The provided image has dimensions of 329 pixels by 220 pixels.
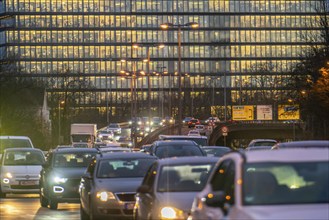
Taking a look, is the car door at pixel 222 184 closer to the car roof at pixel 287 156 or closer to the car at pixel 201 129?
the car roof at pixel 287 156

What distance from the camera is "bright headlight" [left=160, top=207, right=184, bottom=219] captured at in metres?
Answer: 15.0

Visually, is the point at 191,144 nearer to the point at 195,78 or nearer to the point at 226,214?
the point at 226,214

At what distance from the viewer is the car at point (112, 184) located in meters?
20.4

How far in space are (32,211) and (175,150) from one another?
5.67 meters

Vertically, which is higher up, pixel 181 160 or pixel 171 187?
pixel 181 160

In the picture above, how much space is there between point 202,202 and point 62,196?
17.1 m

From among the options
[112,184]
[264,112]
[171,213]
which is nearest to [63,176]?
[112,184]

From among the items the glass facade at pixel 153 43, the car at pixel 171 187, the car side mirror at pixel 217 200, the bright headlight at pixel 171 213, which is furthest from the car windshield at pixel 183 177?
the glass facade at pixel 153 43

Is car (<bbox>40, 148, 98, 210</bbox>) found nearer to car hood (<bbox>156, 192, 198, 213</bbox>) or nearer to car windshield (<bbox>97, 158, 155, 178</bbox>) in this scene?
car windshield (<bbox>97, 158, 155, 178</bbox>)

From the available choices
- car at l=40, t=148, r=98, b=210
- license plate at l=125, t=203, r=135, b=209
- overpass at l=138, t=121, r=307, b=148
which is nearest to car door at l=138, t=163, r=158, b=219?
license plate at l=125, t=203, r=135, b=209

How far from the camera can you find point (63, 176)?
28344 mm

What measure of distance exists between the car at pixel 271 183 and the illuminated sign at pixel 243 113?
105 metres

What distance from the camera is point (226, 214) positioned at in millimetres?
10156

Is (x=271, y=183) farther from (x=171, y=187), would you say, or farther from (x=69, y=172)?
(x=69, y=172)
